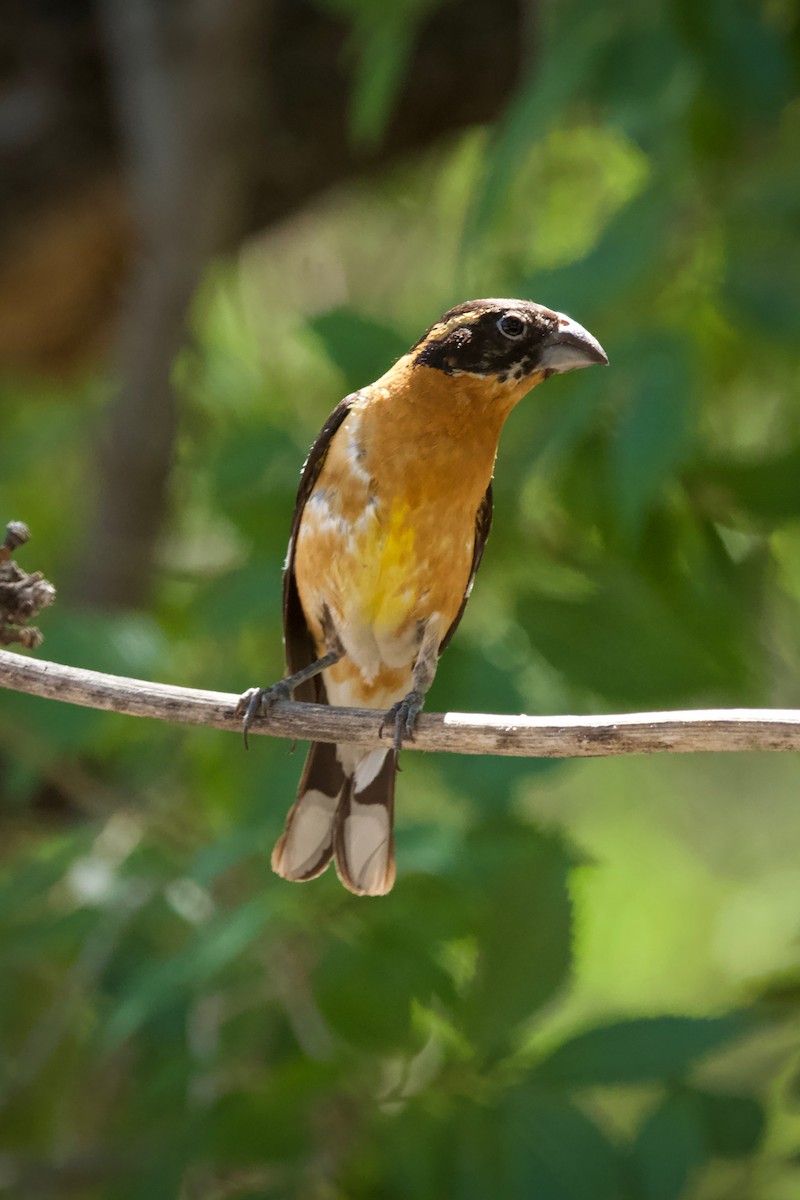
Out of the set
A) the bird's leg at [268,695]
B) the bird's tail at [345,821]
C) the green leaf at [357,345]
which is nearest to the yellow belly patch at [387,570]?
the bird's leg at [268,695]

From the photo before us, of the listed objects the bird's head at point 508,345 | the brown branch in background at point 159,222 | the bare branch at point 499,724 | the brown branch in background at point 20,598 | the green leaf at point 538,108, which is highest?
the brown branch in background at point 159,222

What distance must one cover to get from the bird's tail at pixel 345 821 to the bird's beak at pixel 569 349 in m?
1.33

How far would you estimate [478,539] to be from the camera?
175 inches

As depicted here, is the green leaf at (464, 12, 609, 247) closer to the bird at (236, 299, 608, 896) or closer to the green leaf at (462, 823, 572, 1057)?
the bird at (236, 299, 608, 896)

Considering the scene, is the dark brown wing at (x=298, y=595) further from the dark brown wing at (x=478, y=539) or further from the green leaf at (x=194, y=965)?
the green leaf at (x=194, y=965)

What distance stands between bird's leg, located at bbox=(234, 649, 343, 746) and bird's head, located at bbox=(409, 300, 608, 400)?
96cm

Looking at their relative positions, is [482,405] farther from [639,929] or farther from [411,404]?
[639,929]

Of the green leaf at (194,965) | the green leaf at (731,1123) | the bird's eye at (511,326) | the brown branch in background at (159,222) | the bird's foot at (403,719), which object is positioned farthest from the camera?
the brown branch in background at (159,222)

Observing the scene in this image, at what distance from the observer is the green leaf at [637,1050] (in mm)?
4070

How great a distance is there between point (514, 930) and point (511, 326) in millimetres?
1728

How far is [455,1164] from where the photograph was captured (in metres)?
4.18

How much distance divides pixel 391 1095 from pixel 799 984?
148cm

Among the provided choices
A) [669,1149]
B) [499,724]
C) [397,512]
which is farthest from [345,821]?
[669,1149]

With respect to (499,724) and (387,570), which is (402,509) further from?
(499,724)
